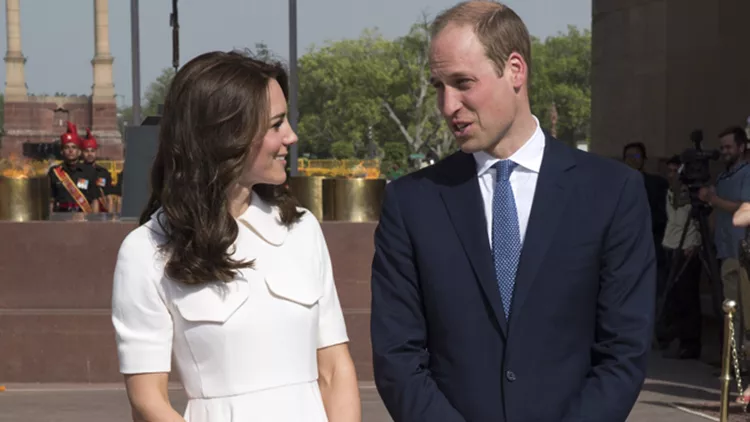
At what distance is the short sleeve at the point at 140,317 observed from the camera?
3.62m

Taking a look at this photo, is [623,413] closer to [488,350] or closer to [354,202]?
[488,350]

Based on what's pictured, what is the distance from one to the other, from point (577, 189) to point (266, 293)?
0.82 metres

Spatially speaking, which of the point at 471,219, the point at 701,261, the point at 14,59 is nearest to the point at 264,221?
the point at 471,219

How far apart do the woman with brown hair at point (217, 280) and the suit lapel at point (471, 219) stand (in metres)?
0.43

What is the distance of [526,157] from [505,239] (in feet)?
0.73

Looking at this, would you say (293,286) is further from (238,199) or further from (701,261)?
(701,261)

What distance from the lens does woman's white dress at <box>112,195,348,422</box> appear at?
3.64m

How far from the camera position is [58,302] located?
11.6m

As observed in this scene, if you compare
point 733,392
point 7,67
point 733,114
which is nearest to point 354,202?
point 733,392

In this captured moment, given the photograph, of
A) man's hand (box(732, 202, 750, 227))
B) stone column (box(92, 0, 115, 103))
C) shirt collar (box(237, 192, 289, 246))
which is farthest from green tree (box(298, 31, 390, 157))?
shirt collar (box(237, 192, 289, 246))

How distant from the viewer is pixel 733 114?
16016 millimetres

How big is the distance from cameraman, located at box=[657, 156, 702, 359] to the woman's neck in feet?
32.9

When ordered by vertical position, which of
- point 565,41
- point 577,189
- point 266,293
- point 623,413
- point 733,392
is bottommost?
point 733,392

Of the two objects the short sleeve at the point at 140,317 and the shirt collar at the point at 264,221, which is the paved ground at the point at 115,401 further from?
the short sleeve at the point at 140,317
